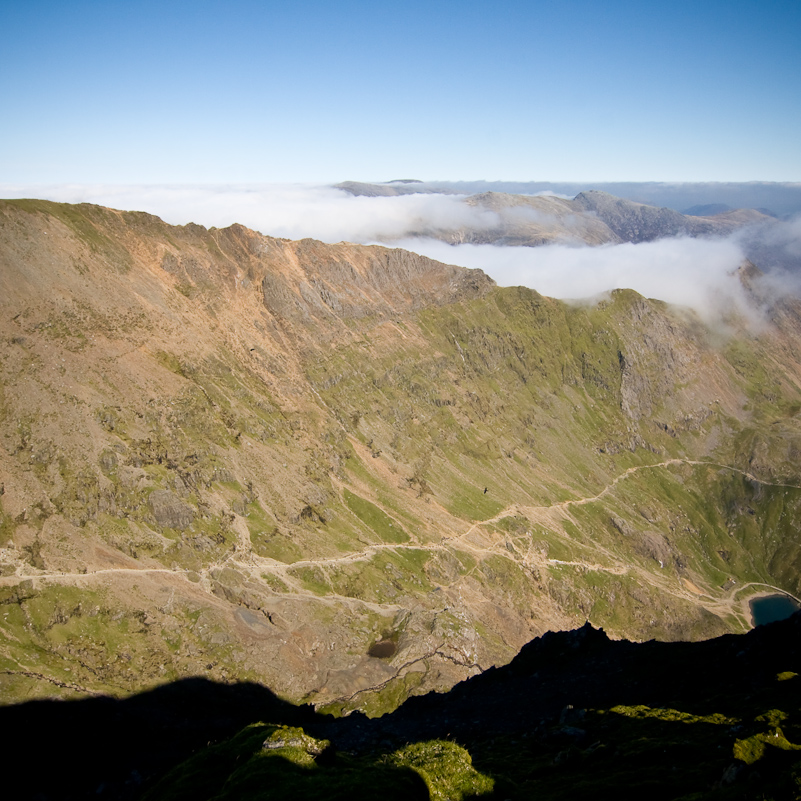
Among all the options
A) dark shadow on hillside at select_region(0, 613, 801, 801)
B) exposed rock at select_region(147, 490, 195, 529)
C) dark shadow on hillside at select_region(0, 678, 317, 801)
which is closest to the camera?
dark shadow on hillside at select_region(0, 613, 801, 801)

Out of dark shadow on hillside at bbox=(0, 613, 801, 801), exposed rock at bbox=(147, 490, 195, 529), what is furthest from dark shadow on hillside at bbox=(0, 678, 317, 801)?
exposed rock at bbox=(147, 490, 195, 529)

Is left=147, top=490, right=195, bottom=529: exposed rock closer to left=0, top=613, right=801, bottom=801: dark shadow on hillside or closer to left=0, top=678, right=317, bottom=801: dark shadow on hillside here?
left=0, top=678, right=317, bottom=801: dark shadow on hillside

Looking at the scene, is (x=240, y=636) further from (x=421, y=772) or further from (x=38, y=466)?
(x=421, y=772)

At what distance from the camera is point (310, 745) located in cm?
5362

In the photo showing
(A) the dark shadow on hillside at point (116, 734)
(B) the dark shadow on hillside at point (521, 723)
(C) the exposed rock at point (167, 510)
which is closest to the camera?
(B) the dark shadow on hillside at point (521, 723)

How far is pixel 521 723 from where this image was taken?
9169cm

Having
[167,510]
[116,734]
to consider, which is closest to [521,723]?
[116,734]

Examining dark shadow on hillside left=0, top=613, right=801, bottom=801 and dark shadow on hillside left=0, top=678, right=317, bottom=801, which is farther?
dark shadow on hillside left=0, top=678, right=317, bottom=801

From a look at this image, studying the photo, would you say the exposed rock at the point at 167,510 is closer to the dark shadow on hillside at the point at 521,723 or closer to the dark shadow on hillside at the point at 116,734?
the dark shadow on hillside at the point at 116,734

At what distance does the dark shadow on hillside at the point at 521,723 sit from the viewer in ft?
179

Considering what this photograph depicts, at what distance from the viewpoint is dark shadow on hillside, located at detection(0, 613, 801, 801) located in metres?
54.6

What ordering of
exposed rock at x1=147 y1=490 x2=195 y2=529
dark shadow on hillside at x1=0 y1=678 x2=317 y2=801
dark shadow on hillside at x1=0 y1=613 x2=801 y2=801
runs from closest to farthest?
dark shadow on hillside at x1=0 y1=613 x2=801 y2=801 < dark shadow on hillside at x1=0 y1=678 x2=317 y2=801 < exposed rock at x1=147 y1=490 x2=195 y2=529

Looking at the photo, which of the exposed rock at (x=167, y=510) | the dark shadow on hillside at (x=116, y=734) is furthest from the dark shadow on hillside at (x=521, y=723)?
the exposed rock at (x=167, y=510)

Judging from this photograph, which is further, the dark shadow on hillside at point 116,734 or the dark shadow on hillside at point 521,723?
the dark shadow on hillside at point 116,734
